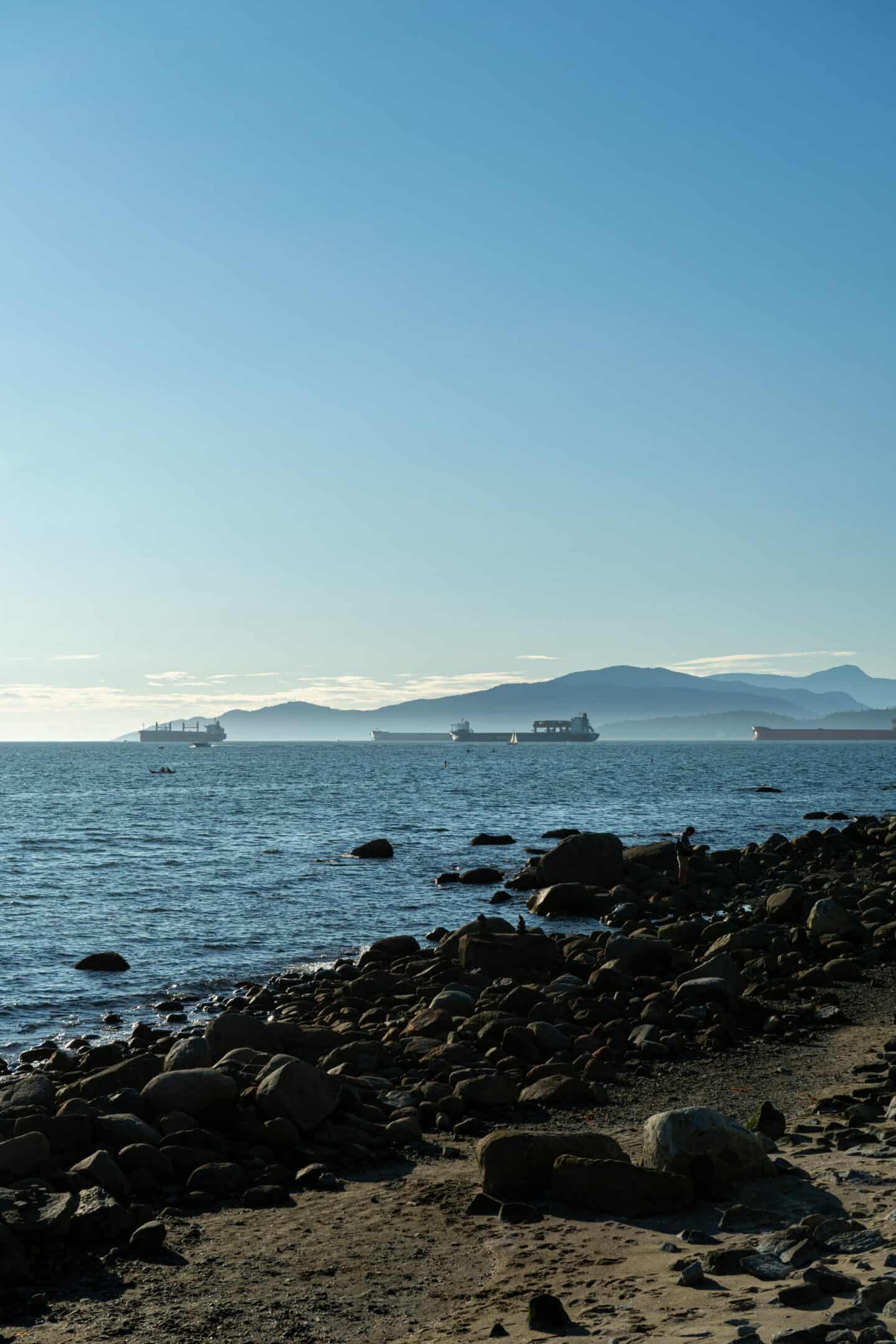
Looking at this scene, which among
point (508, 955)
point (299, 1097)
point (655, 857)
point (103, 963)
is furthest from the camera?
point (655, 857)

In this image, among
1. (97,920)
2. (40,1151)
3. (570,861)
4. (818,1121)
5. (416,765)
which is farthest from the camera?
(416,765)

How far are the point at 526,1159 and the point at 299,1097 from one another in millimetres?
2615

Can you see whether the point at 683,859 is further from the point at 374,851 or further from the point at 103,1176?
the point at 103,1176

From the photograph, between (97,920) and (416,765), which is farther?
(416,765)

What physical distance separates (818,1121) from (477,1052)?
434 cm

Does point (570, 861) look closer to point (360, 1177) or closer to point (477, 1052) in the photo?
point (477, 1052)

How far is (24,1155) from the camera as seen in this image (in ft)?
30.9

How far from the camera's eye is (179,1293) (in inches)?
294

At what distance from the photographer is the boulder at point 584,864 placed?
1188 inches

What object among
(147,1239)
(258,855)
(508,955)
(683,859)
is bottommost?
(258,855)

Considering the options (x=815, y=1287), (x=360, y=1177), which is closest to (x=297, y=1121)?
(x=360, y=1177)

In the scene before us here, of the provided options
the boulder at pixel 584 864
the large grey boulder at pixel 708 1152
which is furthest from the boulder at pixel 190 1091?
the boulder at pixel 584 864

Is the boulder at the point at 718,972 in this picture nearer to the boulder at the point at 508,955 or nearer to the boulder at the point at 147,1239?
the boulder at the point at 508,955

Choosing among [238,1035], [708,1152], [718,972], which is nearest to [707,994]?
[718,972]
